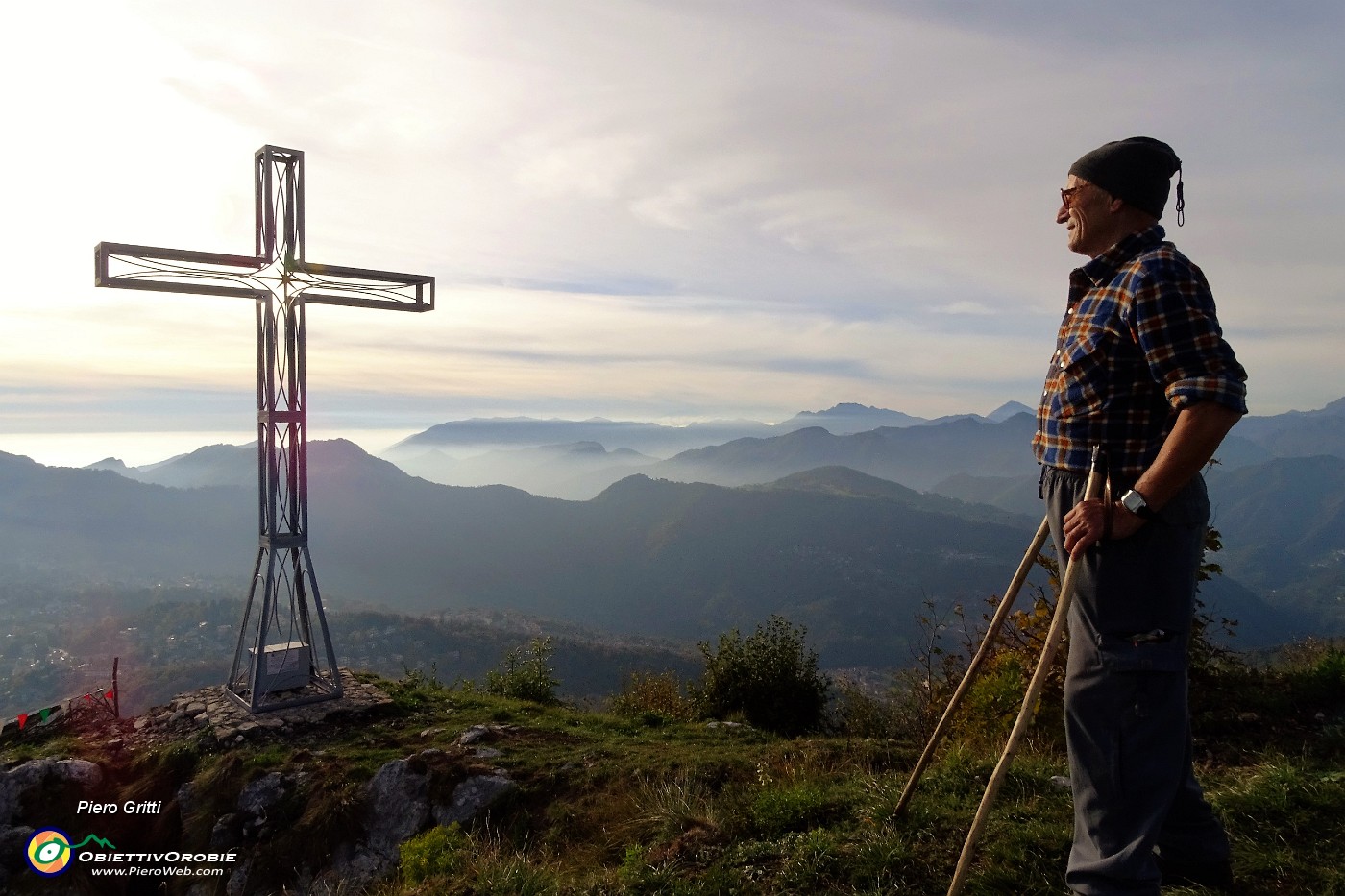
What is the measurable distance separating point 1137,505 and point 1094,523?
0.16 m

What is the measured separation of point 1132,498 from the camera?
2648 mm

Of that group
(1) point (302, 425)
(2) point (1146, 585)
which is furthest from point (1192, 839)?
(1) point (302, 425)

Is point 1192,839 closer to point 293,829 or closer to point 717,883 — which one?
point 717,883

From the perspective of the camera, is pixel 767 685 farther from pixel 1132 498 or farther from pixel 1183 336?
pixel 1183 336

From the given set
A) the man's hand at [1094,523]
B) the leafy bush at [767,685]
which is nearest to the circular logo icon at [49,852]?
the leafy bush at [767,685]

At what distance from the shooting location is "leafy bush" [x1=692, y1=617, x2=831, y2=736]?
1485 cm

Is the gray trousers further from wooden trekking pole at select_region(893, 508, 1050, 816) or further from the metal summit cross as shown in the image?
the metal summit cross

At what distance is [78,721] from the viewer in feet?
38.7

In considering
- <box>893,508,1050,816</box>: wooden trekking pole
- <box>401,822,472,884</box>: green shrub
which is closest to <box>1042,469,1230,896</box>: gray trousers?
<box>893,508,1050,816</box>: wooden trekking pole

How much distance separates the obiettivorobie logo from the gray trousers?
11.4 metres

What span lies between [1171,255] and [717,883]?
13.0 feet

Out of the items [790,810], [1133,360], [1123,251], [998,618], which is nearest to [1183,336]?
[1133,360]

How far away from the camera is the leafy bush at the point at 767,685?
14.9 m

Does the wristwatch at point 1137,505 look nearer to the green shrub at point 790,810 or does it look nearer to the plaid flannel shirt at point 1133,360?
the plaid flannel shirt at point 1133,360
